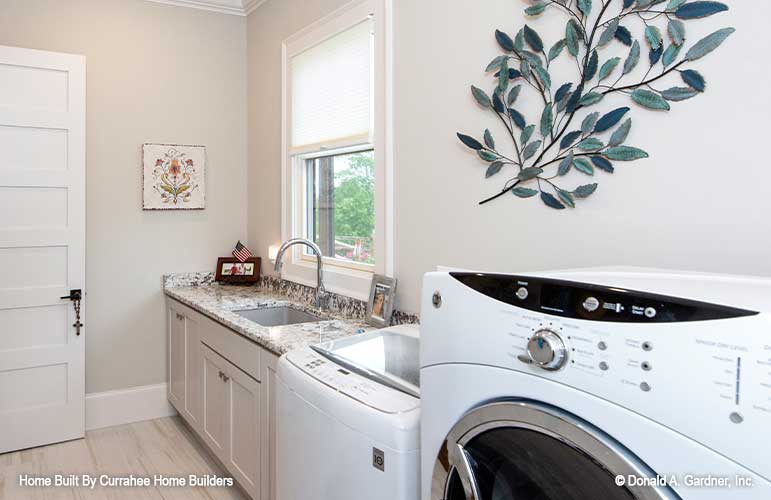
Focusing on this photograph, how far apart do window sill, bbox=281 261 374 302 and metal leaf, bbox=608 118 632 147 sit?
134 centimetres

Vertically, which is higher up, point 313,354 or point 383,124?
point 383,124

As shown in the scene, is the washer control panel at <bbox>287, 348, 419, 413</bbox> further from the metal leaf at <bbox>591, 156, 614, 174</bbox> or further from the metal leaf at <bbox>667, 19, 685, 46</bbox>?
the metal leaf at <bbox>667, 19, 685, 46</bbox>

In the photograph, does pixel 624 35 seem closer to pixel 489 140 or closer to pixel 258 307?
pixel 489 140

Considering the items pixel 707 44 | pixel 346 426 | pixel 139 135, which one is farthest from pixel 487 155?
pixel 139 135

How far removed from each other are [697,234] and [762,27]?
0.47 meters

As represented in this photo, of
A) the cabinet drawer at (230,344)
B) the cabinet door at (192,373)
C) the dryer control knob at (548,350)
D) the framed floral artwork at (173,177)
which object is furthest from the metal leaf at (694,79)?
the framed floral artwork at (173,177)

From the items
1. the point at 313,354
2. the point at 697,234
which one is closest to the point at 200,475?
the point at 313,354

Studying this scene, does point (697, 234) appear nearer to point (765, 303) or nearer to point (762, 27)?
point (762, 27)

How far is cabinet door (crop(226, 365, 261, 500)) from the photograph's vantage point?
89.7 inches

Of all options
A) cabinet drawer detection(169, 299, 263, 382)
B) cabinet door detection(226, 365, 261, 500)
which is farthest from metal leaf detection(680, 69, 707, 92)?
cabinet door detection(226, 365, 261, 500)

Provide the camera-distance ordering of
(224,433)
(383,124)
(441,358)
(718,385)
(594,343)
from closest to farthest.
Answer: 1. (718,385)
2. (594,343)
3. (441,358)
4. (383,124)
5. (224,433)

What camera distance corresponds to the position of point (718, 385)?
687 millimetres

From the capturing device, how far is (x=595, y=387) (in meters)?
0.82

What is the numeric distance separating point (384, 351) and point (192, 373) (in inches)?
64.5
